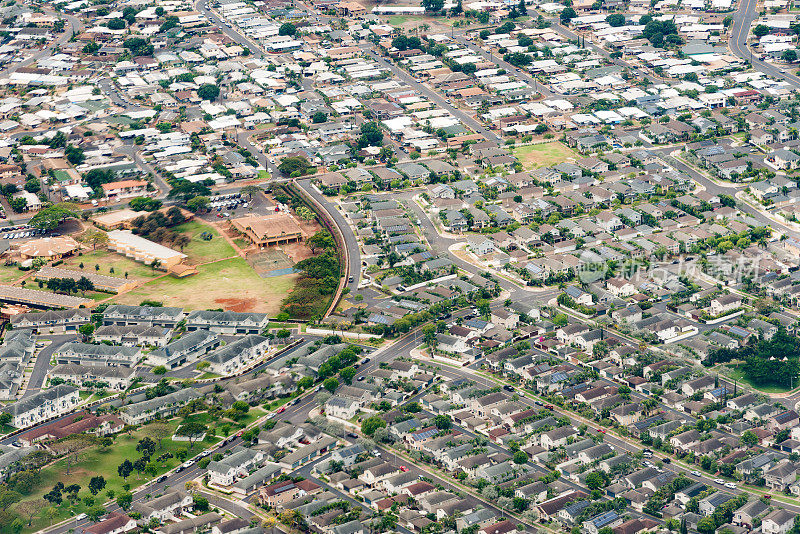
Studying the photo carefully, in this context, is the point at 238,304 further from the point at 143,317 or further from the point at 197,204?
the point at 197,204

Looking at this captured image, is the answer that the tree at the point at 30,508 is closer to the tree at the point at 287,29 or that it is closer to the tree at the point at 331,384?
the tree at the point at 331,384

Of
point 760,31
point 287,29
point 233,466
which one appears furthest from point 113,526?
point 760,31

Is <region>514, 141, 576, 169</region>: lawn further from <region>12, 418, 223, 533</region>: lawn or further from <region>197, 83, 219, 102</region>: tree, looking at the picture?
<region>12, 418, 223, 533</region>: lawn

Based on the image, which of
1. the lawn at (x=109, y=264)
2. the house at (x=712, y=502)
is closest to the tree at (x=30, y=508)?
the lawn at (x=109, y=264)

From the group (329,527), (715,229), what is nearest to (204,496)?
(329,527)

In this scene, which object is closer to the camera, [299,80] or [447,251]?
[447,251]

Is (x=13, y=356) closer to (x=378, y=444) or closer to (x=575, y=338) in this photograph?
(x=378, y=444)
